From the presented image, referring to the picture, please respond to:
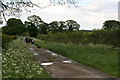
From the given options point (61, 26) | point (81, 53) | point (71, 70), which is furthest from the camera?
point (61, 26)

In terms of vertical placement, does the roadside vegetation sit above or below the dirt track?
above

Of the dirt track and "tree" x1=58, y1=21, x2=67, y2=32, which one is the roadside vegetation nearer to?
the dirt track

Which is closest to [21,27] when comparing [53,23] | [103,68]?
[53,23]

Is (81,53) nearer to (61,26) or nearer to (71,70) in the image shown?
(71,70)

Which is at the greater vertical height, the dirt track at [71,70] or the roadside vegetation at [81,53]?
the roadside vegetation at [81,53]

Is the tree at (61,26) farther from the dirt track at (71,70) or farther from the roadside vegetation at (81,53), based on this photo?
the dirt track at (71,70)

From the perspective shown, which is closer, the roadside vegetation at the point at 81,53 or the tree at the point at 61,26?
the roadside vegetation at the point at 81,53

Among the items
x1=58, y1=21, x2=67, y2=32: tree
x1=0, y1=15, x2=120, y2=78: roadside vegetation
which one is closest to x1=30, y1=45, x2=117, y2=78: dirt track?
x1=0, y1=15, x2=120, y2=78: roadside vegetation

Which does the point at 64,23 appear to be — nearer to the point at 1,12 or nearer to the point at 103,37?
the point at 103,37

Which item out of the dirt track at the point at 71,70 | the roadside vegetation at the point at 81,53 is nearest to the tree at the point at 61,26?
the roadside vegetation at the point at 81,53

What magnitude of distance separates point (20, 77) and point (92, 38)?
2336 cm

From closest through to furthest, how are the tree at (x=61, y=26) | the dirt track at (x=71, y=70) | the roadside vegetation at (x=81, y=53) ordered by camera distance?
the roadside vegetation at (x=81, y=53) → the dirt track at (x=71, y=70) → the tree at (x=61, y=26)

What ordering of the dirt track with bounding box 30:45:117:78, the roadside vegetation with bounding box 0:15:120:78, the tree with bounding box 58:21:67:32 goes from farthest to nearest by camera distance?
the tree with bounding box 58:21:67:32
the dirt track with bounding box 30:45:117:78
the roadside vegetation with bounding box 0:15:120:78

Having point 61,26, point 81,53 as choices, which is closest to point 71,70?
point 81,53
